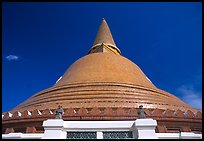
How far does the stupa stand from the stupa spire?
537cm

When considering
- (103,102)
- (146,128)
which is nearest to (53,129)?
(146,128)

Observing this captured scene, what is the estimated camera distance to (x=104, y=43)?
2331 cm

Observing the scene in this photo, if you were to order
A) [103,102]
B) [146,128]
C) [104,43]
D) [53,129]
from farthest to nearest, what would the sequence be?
1. [104,43]
2. [103,102]
3. [53,129]
4. [146,128]

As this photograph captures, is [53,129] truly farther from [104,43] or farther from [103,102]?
[104,43]

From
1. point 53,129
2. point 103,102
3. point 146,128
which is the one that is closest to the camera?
point 146,128

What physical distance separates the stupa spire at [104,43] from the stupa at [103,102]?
5.37 metres

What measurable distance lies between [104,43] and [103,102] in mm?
12435

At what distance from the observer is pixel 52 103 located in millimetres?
12062

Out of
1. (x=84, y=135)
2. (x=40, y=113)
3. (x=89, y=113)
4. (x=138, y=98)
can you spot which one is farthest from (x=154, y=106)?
(x=40, y=113)

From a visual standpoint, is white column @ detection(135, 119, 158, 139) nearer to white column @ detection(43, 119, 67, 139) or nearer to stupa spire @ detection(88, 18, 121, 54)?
white column @ detection(43, 119, 67, 139)

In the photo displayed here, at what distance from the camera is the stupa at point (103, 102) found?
1021cm

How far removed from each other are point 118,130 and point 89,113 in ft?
6.75

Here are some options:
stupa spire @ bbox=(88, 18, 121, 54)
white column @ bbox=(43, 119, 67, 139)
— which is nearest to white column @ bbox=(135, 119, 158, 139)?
white column @ bbox=(43, 119, 67, 139)

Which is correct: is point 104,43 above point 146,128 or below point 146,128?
above
